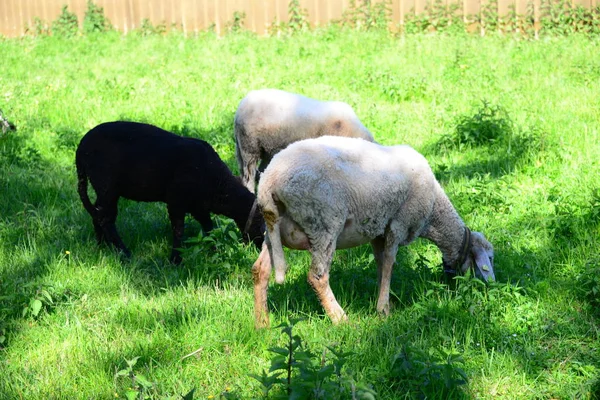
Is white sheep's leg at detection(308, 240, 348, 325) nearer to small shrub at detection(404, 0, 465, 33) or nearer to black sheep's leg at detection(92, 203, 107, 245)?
black sheep's leg at detection(92, 203, 107, 245)

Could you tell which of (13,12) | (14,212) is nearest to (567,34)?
(14,212)

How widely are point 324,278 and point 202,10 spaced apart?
42.0 ft

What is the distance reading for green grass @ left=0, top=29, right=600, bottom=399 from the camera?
4.70 meters

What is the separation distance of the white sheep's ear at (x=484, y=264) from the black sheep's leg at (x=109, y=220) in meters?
2.99

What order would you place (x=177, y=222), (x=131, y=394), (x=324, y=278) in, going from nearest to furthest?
(x=131, y=394)
(x=324, y=278)
(x=177, y=222)

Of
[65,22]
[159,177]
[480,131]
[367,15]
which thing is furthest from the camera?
[65,22]

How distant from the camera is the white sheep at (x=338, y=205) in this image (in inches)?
197

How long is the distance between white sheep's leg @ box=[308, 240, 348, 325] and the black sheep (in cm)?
142

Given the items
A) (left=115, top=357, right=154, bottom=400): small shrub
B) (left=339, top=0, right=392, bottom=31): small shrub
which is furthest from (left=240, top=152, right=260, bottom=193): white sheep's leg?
(left=339, top=0, right=392, bottom=31): small shrub

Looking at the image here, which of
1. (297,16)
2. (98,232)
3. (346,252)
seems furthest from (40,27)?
(346,252)

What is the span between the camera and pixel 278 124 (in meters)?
8.29

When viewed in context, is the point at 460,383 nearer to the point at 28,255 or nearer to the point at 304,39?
the point at 28,255

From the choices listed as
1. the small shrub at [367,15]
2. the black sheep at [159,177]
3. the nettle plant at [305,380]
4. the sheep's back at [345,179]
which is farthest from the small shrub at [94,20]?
the nettle plant at [305,380]

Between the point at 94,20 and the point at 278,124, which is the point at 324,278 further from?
the point at 94,20
